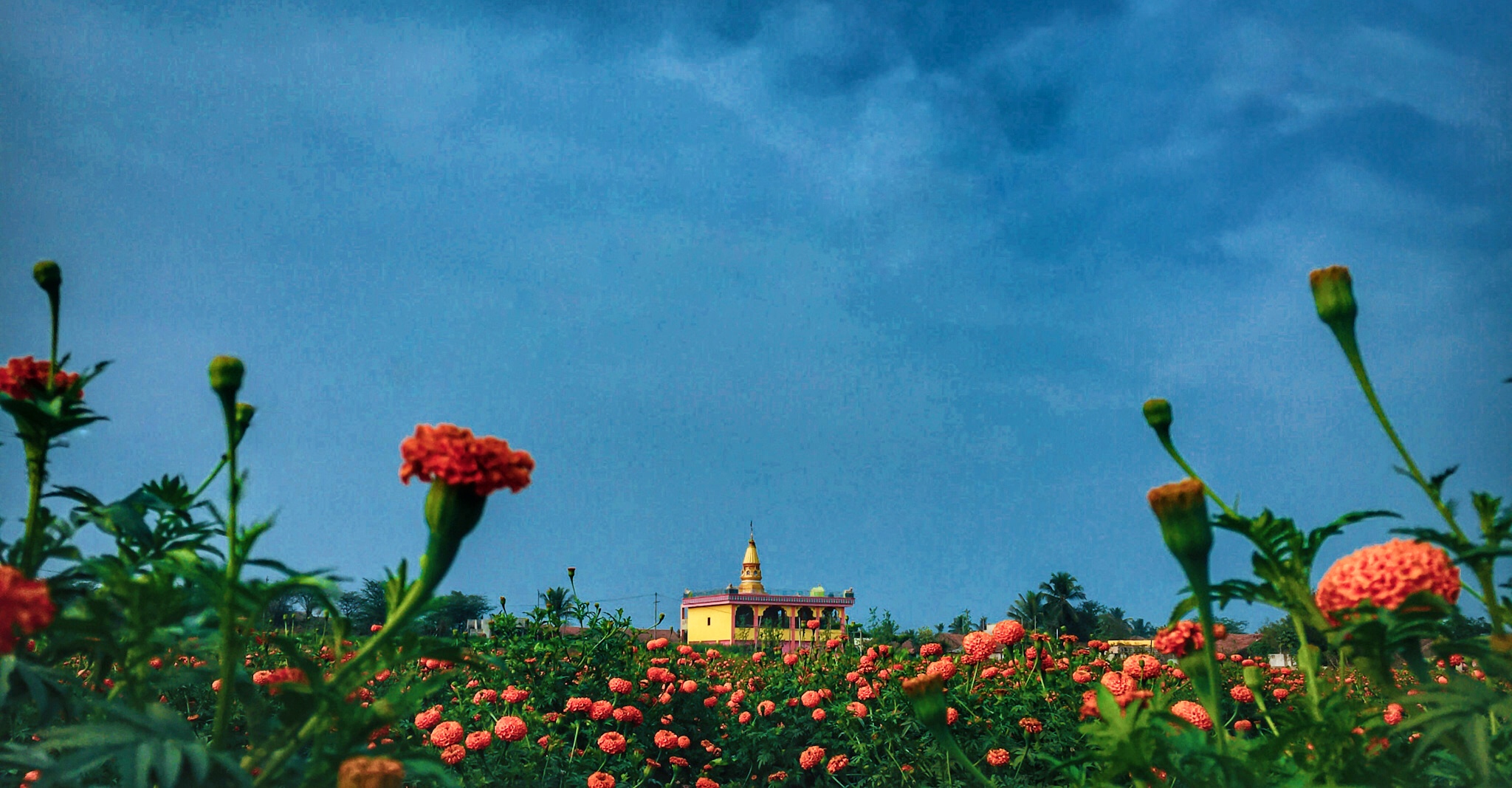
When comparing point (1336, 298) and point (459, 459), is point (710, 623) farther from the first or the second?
point (459, 459)

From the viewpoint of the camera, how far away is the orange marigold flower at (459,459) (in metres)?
1.26

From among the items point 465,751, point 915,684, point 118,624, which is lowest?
point 465,751

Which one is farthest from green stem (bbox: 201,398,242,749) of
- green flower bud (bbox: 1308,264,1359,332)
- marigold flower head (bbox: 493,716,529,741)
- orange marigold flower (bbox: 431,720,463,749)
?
marigold flower head (bbox: 493,716,529,741)

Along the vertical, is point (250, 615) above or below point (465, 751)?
above

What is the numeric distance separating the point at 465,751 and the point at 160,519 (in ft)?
6.96

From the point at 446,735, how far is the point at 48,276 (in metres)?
2.20

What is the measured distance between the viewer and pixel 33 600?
963 millimetres

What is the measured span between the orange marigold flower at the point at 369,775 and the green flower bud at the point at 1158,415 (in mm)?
1384

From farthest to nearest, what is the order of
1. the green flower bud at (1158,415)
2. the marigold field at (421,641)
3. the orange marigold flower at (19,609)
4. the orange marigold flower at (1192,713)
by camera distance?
the orange marigold flower at (1192,713), the green flower bud at (1158,415), the marigold field at (421,641), the orange marigold flower at (19,609)

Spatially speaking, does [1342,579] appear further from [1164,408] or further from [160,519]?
[160,519]

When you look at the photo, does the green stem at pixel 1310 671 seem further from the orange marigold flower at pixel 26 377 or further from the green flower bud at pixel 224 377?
the orange marigold flower at pixel 26 377

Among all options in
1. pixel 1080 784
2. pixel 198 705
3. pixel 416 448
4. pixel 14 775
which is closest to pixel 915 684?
pixel 1080 784

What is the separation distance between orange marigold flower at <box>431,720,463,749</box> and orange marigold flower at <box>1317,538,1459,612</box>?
287cm

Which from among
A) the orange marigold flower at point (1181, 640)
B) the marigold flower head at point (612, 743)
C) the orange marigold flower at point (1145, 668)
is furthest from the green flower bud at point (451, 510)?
the orange marigold flower at point (1145, 668)
